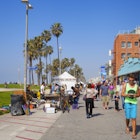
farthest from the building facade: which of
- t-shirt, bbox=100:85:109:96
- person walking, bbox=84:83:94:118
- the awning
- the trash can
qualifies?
the trash can

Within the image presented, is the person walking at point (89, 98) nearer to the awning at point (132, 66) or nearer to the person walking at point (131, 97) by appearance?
the person walking at point (131, 97)

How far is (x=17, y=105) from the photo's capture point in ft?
55.7

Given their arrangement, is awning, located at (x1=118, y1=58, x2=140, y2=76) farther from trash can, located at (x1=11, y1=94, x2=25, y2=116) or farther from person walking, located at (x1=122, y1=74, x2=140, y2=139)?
person walking, located at (x1=122, y1=74, x2=140, y2=139)

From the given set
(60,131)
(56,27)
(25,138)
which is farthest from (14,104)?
(56,27)

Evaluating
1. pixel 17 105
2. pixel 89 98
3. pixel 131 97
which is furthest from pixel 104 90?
pixel 131 97

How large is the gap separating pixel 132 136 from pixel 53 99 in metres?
13.3

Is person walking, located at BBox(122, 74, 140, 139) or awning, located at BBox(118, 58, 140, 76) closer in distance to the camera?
person walking, located at BBox(122, 74, 140, 139)

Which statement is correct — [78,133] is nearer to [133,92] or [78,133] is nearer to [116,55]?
[133,92]

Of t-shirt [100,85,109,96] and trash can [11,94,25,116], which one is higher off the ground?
t-shirt [100,85,109,96]

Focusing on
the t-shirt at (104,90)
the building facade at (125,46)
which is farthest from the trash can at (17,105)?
the building facade at (125,46)

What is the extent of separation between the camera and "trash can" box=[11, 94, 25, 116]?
55.0 ft

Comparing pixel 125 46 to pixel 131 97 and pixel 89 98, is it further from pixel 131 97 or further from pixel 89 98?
pixel 131 97

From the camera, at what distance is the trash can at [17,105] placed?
1677 cm

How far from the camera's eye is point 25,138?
990cm
